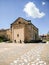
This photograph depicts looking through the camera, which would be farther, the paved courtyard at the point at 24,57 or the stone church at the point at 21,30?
the stone church at the point at 21,30

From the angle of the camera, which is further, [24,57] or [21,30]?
[21,30]

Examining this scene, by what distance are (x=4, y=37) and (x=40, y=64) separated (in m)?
61.2

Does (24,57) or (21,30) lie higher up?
(21,30)

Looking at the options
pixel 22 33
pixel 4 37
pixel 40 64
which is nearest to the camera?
pixel 40 64

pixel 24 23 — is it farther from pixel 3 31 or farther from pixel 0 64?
pixel 0 64

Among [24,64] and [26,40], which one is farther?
[26,40]

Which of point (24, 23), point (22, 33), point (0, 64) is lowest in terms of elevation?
point (0, 64)

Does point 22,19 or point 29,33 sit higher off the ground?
point 22,19

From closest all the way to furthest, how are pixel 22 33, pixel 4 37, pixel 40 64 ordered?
pixel 40 64 → pixel 22 33 → pixel 4 37

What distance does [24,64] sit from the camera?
790 cm

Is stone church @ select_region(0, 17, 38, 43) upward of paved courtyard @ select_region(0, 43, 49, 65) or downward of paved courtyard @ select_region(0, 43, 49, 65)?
upward

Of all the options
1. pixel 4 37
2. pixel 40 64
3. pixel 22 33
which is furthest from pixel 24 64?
pixel 4 37

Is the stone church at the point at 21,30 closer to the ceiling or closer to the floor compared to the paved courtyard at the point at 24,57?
closer to the ceiling

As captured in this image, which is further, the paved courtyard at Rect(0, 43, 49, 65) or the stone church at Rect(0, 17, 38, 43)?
the stone church at Rect(0, 17, 38, 43)
